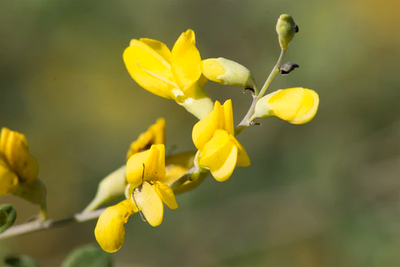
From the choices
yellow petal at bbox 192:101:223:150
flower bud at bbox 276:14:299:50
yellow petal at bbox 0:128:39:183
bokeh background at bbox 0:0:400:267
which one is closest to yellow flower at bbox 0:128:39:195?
yellow petal at bbox 0:128:39:183

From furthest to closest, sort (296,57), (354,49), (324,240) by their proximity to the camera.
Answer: (354,49), (296,57), (324,240)

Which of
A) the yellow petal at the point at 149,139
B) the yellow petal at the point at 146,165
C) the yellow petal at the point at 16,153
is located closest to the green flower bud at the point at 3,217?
the yellow petal at the point at 16,153

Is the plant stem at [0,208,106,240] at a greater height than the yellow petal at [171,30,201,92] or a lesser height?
lesser

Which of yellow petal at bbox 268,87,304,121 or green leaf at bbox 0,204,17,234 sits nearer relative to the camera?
yellow petal at bbox 268,87,304,121

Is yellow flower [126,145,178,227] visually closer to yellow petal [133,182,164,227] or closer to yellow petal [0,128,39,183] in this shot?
yellow petal [133,182,164,227]

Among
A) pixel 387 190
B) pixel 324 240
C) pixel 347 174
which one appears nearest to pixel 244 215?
pixel 324 240

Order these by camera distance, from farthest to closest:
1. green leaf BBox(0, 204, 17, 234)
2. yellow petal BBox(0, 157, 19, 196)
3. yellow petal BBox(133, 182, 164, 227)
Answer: yellow petal BBox(0, 157, 19, 196) → green leaf BBox(0, 204, 17, 234) → yellow petal BBox(133, 182, 164, 227)

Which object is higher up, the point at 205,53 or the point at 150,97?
the point at 205,53

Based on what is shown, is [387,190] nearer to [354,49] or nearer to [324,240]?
[324,240]
